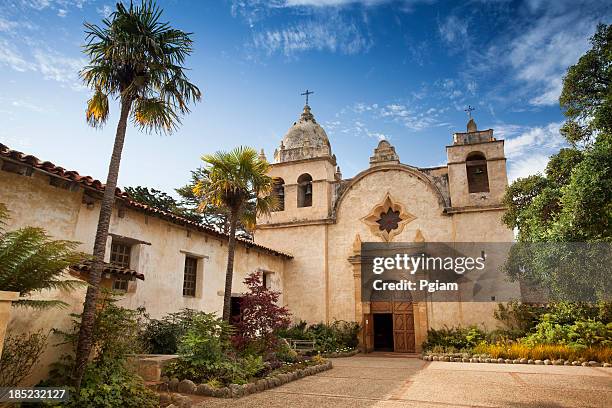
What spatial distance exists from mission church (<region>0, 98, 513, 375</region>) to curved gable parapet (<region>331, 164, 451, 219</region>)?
0.16ft

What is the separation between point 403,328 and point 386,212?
5401 millimetres

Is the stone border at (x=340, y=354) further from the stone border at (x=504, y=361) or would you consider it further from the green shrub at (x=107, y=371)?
the green shrub at (x=107, y=371)

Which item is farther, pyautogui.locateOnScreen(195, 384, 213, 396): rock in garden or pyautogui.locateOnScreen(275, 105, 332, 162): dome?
pyautogui.locateOnScreen(275, 105, 332, 162): dome

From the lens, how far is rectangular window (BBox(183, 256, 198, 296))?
13.2 metres

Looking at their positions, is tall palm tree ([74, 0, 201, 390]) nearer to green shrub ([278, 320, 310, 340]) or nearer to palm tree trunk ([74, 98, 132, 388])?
palm tree trunk ([74, 98, 132, 388])

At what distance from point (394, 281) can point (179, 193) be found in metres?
16.6

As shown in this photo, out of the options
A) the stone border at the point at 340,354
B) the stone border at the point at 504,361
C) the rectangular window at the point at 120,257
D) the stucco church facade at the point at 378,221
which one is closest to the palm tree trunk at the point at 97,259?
the rectangular window at the point at 120,257

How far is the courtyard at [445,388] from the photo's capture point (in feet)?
23.4

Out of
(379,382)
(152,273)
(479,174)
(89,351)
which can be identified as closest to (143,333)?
(152,273)

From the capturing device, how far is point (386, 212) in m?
19.2

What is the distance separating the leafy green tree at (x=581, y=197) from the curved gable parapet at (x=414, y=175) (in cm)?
704

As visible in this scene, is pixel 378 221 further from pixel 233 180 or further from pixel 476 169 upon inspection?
pixel 233 180

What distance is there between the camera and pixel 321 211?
65.6 ft

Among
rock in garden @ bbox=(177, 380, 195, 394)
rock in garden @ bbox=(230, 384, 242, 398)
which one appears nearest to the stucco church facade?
rock in garden @ bbox=(230, 384, 242, 398)
